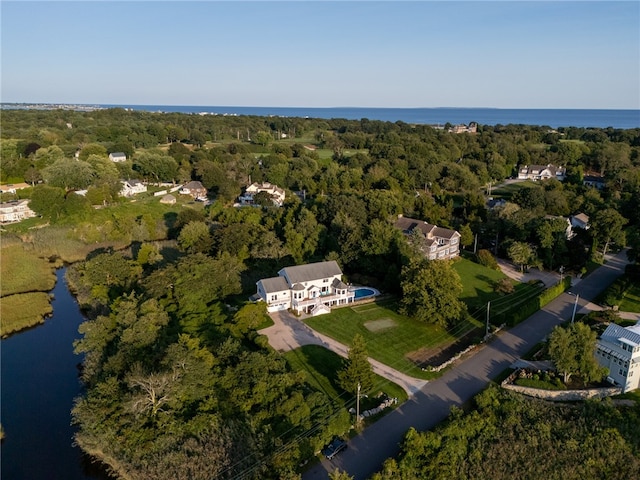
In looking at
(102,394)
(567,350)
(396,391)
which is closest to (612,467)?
(567,350)

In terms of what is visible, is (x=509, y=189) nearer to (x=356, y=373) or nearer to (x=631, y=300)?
(x=631, y=300)

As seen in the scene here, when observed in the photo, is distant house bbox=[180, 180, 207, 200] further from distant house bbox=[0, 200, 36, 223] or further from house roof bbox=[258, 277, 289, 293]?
house roof bbox=[258, 277, 289, 293]

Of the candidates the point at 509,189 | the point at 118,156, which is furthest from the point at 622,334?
the point at 118,156

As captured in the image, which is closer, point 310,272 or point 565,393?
point 565,393

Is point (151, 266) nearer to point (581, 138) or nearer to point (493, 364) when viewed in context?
point (493, 364)

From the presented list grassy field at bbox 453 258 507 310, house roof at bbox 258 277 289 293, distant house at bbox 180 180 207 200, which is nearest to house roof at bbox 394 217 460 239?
grassy field at bbox 453 258 507 310

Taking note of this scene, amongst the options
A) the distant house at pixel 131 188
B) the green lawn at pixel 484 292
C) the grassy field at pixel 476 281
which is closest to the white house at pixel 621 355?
the green lawn at pixel 484 292
